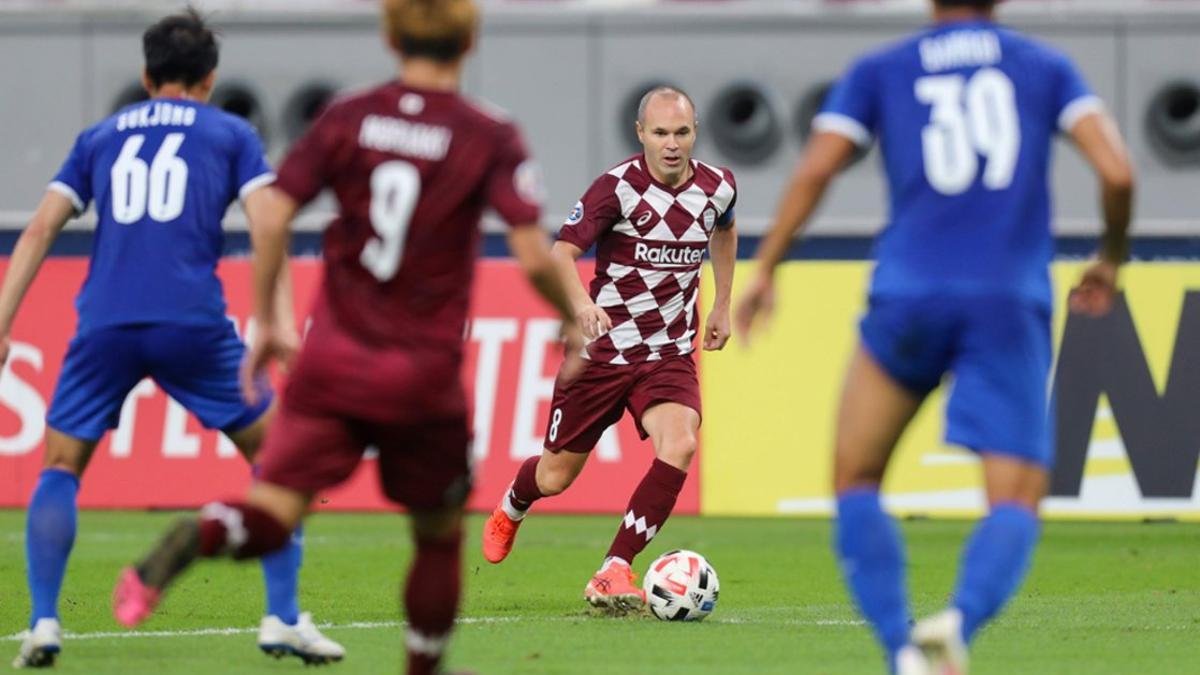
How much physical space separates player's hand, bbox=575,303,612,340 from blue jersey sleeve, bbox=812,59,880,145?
368 centimetres

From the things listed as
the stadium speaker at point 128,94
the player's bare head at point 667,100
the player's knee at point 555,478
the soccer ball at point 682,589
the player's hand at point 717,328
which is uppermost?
the player's bare head at point 667,100

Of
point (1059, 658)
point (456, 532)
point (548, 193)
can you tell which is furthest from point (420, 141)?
point (548, 193)

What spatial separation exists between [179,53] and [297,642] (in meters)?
1.98

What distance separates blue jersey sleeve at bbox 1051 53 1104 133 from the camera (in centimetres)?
631

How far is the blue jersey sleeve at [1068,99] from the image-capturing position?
631 cm

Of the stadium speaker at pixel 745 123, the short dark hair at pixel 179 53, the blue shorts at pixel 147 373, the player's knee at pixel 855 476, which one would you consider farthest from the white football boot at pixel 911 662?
the stadium speaker at pixel 745 123

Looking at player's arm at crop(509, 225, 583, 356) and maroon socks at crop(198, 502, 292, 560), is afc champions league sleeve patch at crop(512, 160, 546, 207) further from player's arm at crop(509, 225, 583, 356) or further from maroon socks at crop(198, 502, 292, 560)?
maroon socks at crop(198, 502, 292, 560)

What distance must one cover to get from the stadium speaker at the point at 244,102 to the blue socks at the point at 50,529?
1715cm

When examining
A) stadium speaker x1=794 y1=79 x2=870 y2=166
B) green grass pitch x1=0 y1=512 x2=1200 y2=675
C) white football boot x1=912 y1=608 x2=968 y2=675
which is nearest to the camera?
white football boot x1=912 y1=608 x2=968 y2=675

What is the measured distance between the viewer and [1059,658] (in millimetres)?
8227

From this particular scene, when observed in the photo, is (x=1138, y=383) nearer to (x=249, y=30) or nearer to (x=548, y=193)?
(x=548, y=193)

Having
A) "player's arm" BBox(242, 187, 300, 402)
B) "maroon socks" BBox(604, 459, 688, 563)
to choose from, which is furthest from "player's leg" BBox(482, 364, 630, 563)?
"player's arm" BBox(242, 187, 300, 402)

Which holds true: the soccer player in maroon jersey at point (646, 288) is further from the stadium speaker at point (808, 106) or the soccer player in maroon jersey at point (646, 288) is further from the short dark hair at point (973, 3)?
the stadium speaker at point (808, 106)

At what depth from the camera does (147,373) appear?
7.81 m
